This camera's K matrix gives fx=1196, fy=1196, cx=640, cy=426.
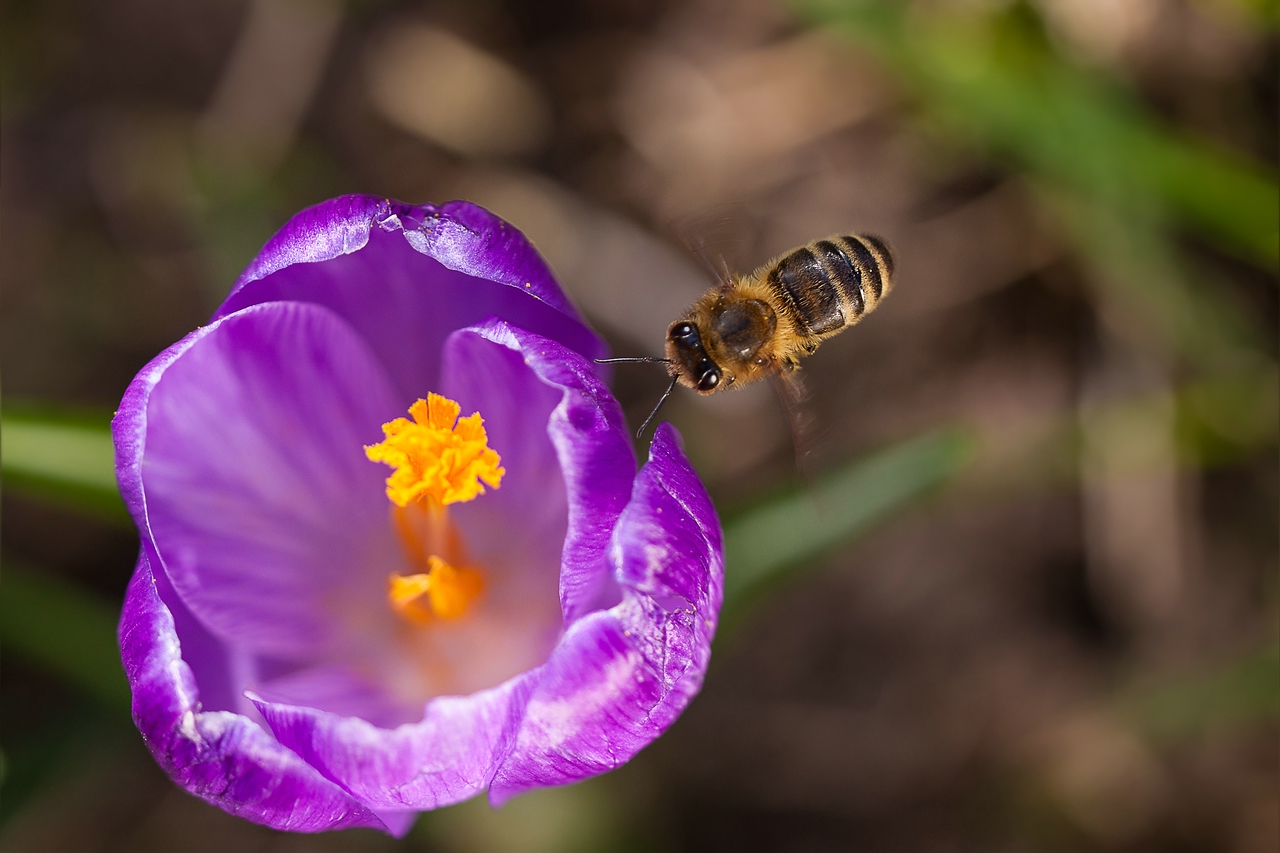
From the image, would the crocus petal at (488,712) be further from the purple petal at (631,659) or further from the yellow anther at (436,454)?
the yellow anther at (436,454)

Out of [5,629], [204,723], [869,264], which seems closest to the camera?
[204,723]

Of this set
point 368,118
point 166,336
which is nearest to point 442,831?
point 166,336

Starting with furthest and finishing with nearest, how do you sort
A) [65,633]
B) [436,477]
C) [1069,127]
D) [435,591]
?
[1069,127] < [65,633] < [435,591] < [436,477]

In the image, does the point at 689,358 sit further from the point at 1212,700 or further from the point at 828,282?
the point at 1212,700

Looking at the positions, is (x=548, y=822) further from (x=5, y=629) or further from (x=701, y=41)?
(x=701, y=41)

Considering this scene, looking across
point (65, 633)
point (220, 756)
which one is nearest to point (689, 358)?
point (220, 756)

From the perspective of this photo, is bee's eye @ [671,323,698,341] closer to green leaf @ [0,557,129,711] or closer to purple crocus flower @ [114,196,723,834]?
purple crocus flower @ [114,196,723,834]
